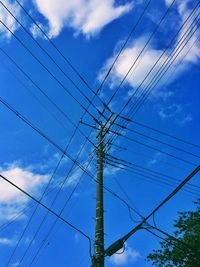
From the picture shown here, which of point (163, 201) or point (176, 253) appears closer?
point (163, 201)

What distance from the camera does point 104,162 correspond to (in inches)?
465

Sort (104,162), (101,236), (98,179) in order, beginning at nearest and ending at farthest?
(101,236), (98,179), (104,162)

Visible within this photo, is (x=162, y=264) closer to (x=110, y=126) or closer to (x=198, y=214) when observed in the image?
(x=198, y=214)

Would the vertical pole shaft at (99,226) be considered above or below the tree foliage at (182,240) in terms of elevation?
below

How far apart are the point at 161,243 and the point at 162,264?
1.68 meters

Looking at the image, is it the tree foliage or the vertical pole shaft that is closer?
the vertical pole shaft

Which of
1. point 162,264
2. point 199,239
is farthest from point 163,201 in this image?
point 162,264

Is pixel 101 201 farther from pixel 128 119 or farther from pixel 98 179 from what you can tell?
pixel 128 119

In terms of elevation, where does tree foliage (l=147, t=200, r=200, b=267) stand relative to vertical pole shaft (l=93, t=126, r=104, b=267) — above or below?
above

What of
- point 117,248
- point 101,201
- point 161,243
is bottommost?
point 117,248

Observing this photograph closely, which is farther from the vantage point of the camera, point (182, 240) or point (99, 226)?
point (182, 240)

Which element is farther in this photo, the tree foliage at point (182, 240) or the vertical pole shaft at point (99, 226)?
the tree foliage at point (182, 240)

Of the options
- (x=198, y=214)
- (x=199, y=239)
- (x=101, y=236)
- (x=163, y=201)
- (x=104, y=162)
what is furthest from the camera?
(x=198, y=214)

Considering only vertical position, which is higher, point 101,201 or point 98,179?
point 98,179
